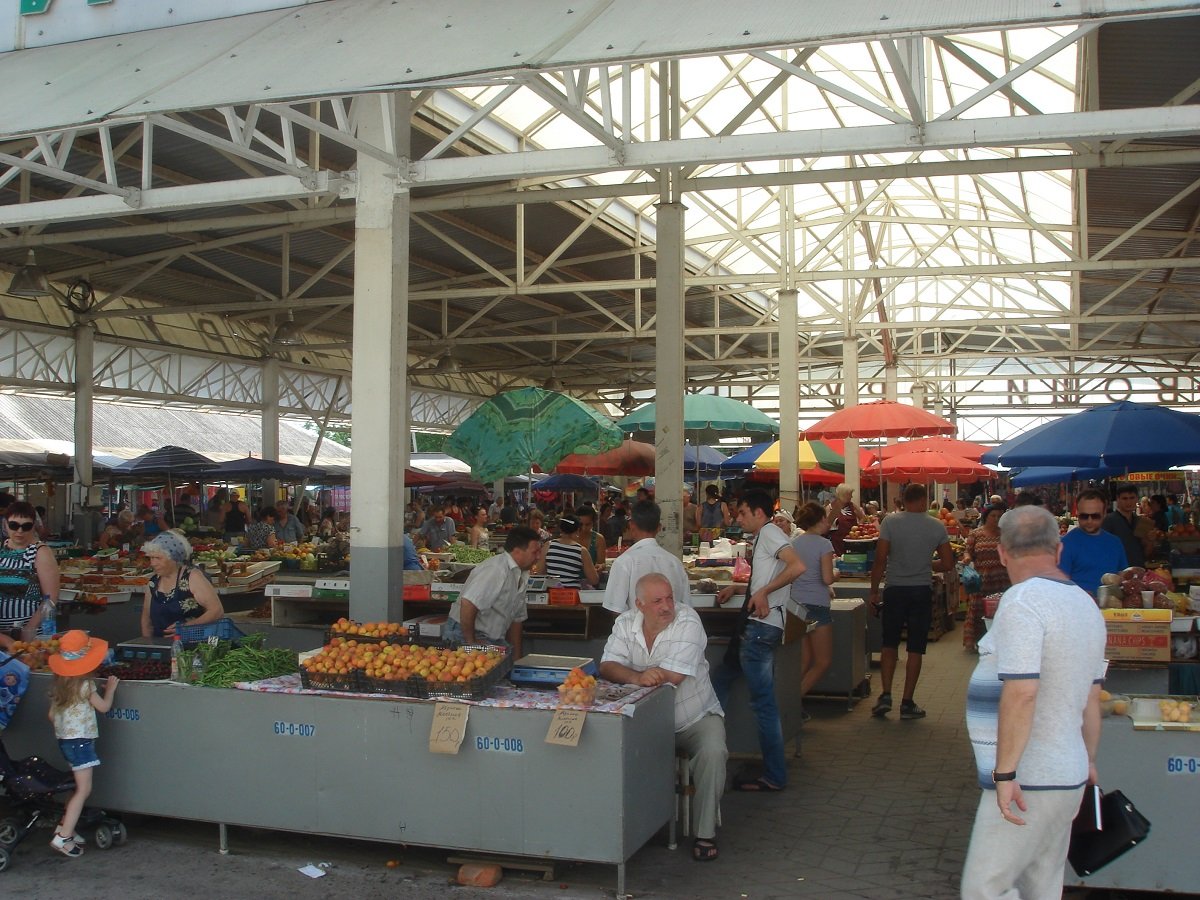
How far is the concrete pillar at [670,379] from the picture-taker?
30.9 ft

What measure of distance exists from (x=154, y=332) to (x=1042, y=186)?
1626 cm

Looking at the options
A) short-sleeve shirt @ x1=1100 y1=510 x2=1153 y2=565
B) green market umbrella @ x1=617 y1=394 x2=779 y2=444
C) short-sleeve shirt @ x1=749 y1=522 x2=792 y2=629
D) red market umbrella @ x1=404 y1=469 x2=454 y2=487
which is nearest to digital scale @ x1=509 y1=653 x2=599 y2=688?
short-sleeve shirt @ x1=749 y1=522 x2=792 y2=629

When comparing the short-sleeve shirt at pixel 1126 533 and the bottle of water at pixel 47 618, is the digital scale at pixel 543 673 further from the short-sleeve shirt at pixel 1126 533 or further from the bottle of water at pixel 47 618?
the short-sleeve shirt at pixel 1126 533

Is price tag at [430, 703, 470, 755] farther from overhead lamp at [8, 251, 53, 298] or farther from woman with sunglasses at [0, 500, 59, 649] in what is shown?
overhead lamp at [8, 251, 53, 298]

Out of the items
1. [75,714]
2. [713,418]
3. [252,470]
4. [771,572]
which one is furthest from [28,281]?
[771,572]

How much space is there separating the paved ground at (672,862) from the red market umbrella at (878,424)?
252 inches

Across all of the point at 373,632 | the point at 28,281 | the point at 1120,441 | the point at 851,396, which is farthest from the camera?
the point at 851,396

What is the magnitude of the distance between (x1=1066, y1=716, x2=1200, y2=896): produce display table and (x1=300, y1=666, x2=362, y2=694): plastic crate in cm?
315

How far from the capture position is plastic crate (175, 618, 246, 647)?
20.0ft

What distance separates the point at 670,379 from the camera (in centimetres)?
956

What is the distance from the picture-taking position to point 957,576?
14.1 m

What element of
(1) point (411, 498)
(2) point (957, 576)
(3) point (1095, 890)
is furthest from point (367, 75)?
(1) point (411, 498)

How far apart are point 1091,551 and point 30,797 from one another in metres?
5.84

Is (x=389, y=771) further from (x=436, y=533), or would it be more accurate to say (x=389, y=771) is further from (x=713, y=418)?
(x=436, y=533)
